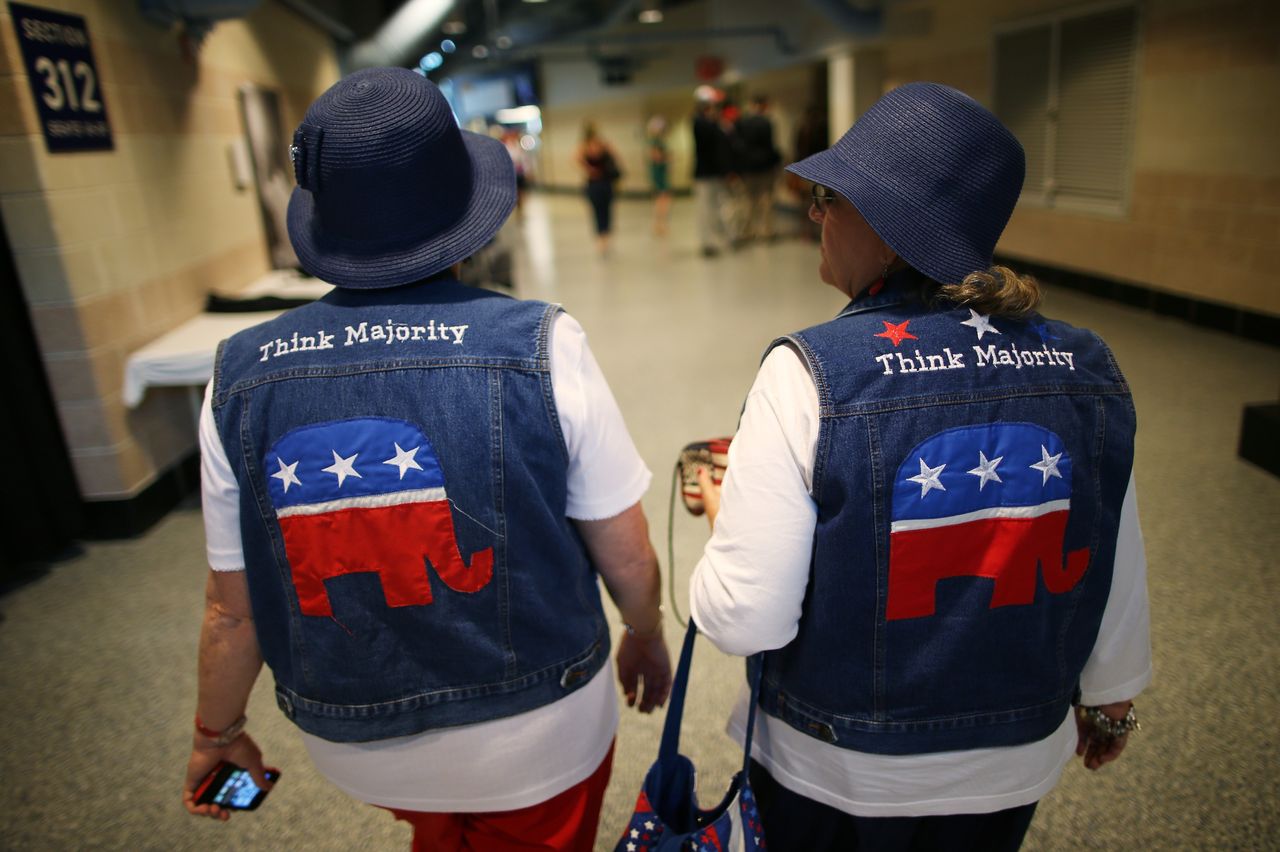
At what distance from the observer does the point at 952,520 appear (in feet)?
3.23

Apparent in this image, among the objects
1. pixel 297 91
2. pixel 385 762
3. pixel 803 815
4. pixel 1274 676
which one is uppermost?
pixel 297 91

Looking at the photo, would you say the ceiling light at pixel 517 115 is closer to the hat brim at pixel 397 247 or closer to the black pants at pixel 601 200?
the black pants at pixel 601 200

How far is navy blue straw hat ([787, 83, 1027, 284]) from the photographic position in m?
0.99

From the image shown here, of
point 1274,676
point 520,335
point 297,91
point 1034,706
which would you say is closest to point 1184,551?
point 1274,676

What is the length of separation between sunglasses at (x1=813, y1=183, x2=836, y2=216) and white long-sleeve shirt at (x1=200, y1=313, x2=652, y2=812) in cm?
36

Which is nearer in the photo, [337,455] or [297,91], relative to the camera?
[337,455]

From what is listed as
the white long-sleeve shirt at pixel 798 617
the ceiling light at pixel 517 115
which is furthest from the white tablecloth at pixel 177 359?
the ceiling light at pixel 517 115

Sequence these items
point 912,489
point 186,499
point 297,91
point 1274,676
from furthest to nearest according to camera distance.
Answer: point 297,91 < point 186,499 < point 1274,676 < point 912,489

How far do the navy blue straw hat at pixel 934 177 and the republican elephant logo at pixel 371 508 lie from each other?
57 cm

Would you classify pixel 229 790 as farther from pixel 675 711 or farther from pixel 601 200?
pixel 601 200

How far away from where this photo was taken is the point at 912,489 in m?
0.98

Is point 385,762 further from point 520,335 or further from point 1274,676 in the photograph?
point 1274,676

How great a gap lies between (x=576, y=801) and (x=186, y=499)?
339 centimetres

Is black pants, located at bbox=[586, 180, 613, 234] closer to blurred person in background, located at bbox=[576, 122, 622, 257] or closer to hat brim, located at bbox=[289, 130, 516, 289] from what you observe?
blurred person in background, located at bbox=[576, 122, 622, 257]
